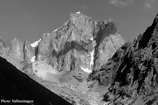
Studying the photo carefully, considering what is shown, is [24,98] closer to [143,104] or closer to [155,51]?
[143,104]

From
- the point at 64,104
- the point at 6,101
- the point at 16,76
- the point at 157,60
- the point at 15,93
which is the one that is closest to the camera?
the point at 6,101

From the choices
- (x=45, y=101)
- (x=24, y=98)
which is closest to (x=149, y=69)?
(x=45, y=101)

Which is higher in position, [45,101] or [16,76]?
[16,76]

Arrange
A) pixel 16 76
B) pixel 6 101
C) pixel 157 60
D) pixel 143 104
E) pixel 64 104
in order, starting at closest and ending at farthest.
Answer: pixel 6 101
pixel 16 76
pixel 64 104
pixel 143 104
pixel 157 60

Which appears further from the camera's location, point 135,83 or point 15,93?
point 135,83

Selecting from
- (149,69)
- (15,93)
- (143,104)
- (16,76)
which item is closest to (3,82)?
(15,93)

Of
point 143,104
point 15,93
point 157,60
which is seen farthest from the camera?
point 157,60

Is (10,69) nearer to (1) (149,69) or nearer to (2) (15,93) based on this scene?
(2) (15,93)

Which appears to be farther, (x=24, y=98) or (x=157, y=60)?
(x=157, y=60)

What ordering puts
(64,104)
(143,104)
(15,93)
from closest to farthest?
(15,93) → (64,104) → (143,104)
